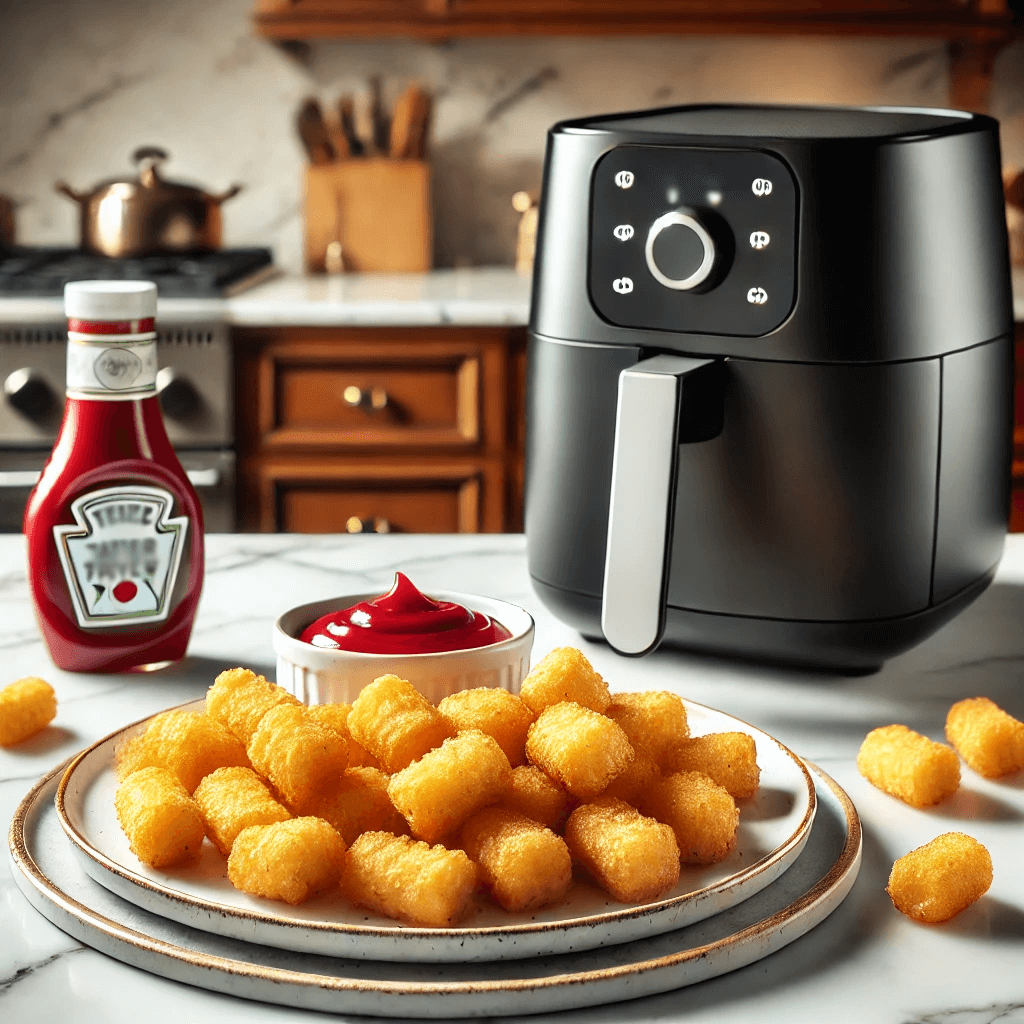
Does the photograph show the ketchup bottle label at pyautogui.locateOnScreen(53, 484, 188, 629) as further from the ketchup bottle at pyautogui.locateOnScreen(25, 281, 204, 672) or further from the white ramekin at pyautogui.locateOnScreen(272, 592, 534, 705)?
the white ramekin at pyautogui.locateOnScreen(272, 592, 534, 705)

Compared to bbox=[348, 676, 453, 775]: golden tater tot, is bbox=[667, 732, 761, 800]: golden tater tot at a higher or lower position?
lower

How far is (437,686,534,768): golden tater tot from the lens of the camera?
0.58 metres

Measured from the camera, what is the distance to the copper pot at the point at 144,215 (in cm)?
242

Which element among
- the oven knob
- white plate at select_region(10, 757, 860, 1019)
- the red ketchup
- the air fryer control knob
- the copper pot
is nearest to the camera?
white plate at select_region(10, 757, 860, 1019)

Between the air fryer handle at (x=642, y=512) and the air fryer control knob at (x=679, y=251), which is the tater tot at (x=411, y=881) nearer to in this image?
the air fryer handle at (x=642, y=512)

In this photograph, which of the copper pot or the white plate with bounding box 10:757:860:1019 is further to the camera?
the copper pot

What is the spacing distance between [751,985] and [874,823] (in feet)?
0.57

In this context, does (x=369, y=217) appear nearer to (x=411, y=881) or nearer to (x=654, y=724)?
(x=654, y=724)

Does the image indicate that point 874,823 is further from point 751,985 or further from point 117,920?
point 117,920

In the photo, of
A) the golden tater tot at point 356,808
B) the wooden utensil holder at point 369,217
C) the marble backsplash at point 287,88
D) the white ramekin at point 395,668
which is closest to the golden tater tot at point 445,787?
the golden tater tot at point 356,808

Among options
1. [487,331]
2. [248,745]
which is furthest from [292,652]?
[487,331]

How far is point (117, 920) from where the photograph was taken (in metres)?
0.51

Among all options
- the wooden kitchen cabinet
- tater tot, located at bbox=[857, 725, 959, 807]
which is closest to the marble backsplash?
the wooden kitchen cabinet

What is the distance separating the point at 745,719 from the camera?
78cm
